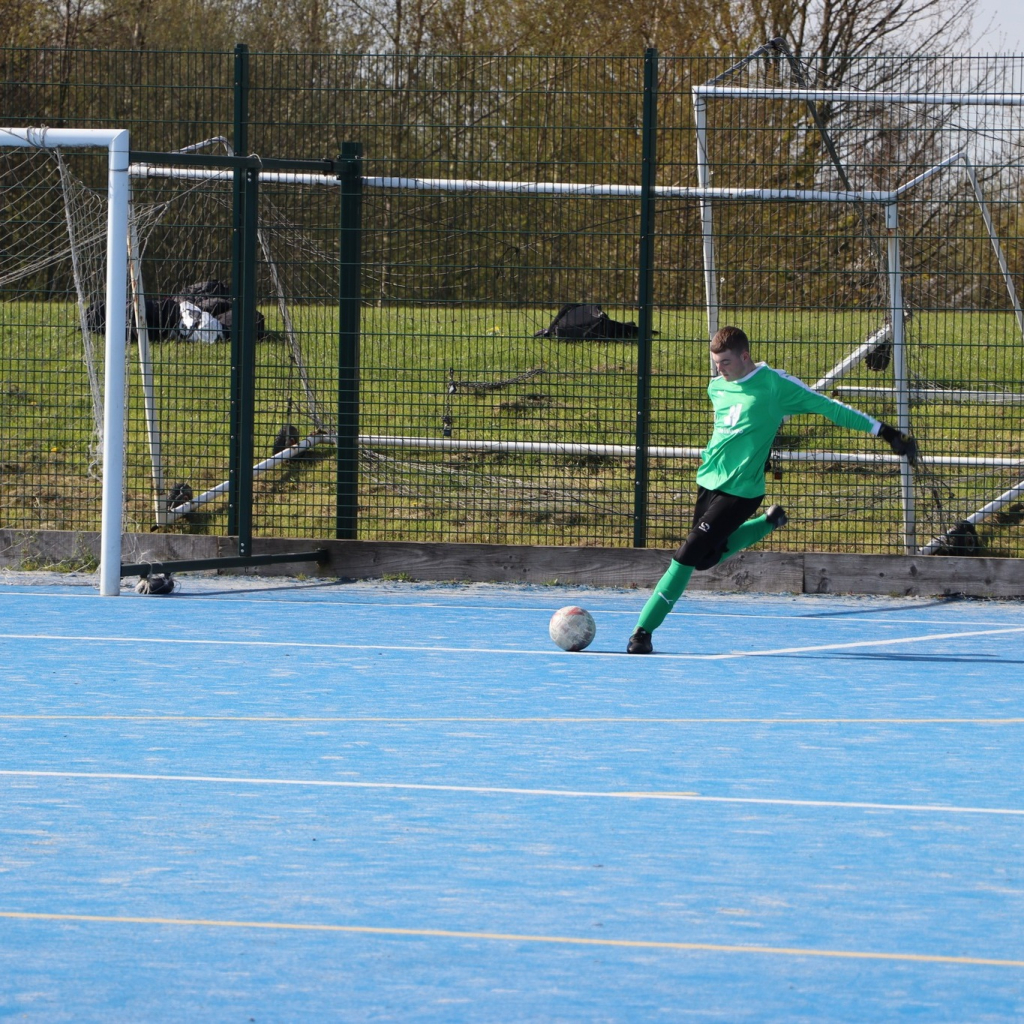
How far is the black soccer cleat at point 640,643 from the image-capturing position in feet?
31.2

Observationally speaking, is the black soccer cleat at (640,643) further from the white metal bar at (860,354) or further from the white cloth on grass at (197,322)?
the white cloth on grass at (197,322)

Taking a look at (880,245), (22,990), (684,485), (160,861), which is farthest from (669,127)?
(22,990)

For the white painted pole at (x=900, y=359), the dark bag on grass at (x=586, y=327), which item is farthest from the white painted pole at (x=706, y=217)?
the white painted pole at (x=900, y=359)

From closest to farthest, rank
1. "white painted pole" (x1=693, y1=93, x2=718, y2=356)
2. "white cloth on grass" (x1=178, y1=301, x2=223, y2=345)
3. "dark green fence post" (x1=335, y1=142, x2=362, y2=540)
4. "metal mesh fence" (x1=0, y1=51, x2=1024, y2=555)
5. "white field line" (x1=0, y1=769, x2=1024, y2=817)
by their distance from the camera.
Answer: "white field line" (x1=0, y1=769, x2=1024, y2=817), "white painted pole" (x1=693, y1=93, x2=718, y2=356), "metal mesh fence" (x1=0, y1=51, x2=1024, y2=555), "dark green fence post" (x1=335, y1=142, x2=362, y2=540), "white cloth on grass" (x1=178, y1=301, x2=223, y2=345)

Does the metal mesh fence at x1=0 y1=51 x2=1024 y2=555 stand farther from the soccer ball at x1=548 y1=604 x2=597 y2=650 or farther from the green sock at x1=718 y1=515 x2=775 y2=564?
the soccer ball at x1=548 y1=604 x2=597 y2=650

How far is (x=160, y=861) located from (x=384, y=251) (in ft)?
27.1

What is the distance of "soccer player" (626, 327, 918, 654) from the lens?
31.0 feet

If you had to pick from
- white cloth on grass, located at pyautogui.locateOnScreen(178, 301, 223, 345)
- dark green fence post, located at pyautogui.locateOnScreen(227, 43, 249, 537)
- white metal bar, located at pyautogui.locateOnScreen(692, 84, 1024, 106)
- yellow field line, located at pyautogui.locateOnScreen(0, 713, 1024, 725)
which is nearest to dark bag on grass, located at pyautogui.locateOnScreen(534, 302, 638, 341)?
white metal bar, located at pyautogui.locateOnScreen(692, 84, 1024, 106)

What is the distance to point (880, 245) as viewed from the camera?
12875mm

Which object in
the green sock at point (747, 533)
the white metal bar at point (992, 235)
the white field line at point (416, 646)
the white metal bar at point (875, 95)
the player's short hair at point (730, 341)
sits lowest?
the white field line at point (416, 646)

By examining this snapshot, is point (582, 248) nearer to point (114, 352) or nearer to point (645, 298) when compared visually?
point (645, 298)

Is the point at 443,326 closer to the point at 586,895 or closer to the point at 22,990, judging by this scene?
the point at 586,895

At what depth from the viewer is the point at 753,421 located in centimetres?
949

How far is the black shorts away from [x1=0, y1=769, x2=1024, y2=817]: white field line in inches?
125
